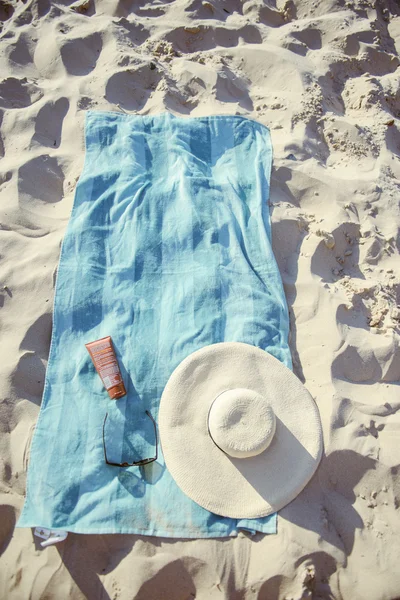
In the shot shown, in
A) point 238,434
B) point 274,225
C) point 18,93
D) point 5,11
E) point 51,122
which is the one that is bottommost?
point 238,434

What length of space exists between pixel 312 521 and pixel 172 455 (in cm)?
54

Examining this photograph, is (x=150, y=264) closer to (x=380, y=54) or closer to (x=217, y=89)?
(x=217, y=89)

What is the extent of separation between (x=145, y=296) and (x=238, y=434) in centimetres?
78

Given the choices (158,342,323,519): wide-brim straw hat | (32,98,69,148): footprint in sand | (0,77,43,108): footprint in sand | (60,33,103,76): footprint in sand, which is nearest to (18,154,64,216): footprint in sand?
(32,98,69,148): footprint in sand

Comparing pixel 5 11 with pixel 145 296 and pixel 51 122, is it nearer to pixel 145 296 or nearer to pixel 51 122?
pixel 51 122

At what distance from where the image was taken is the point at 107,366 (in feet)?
5.59

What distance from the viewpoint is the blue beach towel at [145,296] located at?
1517 mm

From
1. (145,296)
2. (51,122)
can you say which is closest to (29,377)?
(145,296)

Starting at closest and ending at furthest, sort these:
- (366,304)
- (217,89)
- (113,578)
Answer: (113,578)
(366,304)
(217,89)

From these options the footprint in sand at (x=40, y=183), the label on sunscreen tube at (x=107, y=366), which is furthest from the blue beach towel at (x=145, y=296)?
the footprint in sand at (x=40, y=183)

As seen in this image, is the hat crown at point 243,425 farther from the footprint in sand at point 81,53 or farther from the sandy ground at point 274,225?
the footprint in sand at point 81,53

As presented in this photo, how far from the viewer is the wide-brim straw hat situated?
145cm

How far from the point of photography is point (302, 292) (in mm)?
1979

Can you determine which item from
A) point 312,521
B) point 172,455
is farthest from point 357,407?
point 172,455
